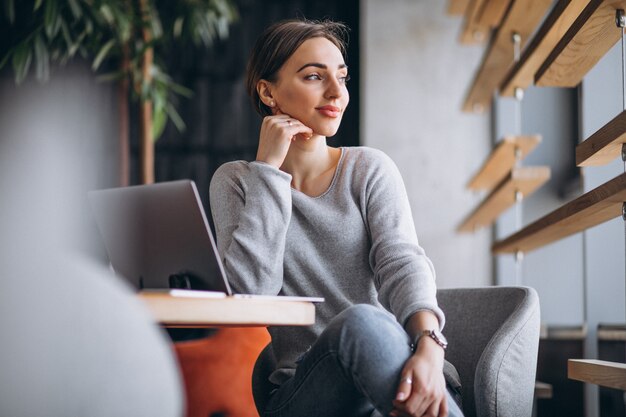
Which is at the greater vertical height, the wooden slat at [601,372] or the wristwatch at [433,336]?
the wristwatch at [433,336]

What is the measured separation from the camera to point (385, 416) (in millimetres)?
1429

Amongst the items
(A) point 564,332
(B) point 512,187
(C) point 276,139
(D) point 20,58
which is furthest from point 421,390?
(D) point 20,58

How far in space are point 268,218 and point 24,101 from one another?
3.17 meters

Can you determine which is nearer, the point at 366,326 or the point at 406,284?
the point at 366,326

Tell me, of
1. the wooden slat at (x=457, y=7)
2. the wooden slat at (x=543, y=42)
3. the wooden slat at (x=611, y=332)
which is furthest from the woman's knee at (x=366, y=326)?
the wooden slat at (x=457, y=7)

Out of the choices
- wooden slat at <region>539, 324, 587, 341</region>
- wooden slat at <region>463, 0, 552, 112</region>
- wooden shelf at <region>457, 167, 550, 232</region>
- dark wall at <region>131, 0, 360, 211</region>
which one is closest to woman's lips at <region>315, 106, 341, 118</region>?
wooden slat at <region>463, 0, 552, 112</region>

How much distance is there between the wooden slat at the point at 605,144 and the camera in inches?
59.9

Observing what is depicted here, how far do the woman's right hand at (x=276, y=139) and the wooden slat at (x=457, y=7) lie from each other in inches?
94.8

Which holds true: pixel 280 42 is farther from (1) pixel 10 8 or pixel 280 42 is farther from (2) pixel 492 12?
(1) pixel 10 8

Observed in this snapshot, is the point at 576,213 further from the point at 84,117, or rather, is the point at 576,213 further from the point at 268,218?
the point at 84,117

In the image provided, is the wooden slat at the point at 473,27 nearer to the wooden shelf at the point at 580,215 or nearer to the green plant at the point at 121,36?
the wooden shelf at the point at 580,215

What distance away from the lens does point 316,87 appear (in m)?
1.87

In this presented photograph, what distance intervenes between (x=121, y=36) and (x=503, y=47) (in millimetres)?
1704

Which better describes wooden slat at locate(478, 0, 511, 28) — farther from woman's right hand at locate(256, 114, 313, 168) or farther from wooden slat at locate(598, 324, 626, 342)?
woman's right hand at locate(256, 114, 313, 168)
